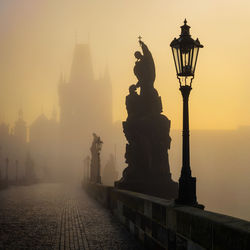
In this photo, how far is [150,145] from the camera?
17594 millimetres

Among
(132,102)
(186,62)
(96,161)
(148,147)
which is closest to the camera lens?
(186,62)

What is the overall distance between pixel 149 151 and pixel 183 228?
11.0 metres

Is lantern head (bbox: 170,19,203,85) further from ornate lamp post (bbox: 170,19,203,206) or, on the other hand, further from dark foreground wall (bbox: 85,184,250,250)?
dark foreground wall (bbox: 85,184,250,250)

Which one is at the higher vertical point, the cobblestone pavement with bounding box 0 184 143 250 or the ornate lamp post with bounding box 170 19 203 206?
the ornate lamp post with bounding box 170 19 203 206

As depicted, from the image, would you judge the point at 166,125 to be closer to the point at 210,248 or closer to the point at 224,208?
the point at 210,248

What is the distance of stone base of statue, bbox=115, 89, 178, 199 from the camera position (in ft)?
56.7

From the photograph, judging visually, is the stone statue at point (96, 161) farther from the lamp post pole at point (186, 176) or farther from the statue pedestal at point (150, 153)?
the lamp post pole at point (186, 176)

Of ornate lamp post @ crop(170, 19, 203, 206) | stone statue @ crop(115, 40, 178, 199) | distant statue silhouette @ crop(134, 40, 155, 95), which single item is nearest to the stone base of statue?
stone statue @ crop(115, 40, 178, 199)

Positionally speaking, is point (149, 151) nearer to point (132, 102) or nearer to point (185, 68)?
point (132, 102)

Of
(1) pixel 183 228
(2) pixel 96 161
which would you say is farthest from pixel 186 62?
(2) pixel 96 161

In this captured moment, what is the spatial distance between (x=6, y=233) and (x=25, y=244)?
202 cm

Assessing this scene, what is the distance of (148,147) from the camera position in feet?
57.5

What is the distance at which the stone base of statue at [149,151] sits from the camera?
56.7 feet

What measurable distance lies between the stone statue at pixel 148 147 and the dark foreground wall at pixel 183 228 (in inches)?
231
